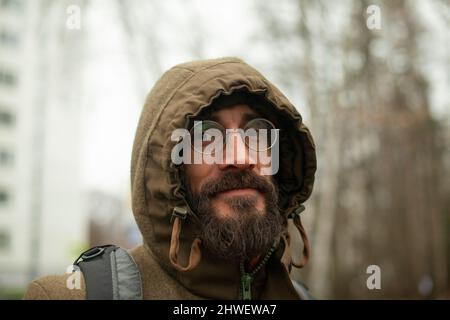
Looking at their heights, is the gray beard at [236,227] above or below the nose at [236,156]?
below

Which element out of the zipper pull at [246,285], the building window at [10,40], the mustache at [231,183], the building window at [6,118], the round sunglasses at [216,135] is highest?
the building window at [10,40]

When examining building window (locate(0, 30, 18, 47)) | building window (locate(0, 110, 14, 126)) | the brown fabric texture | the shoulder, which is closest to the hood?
the brown fabric texture

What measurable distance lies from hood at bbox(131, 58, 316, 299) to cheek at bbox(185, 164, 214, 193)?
0.08 meters

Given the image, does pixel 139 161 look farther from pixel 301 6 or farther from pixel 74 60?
pixel 301 6

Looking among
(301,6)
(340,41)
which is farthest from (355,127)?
(301,6)

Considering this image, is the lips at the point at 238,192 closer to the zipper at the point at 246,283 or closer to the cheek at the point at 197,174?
the cheek at the point at 197,174

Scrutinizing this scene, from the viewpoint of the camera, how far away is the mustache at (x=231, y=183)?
204cm

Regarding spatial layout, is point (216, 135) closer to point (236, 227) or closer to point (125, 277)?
point (236, 227)

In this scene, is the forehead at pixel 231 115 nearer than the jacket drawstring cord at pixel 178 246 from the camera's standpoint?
No

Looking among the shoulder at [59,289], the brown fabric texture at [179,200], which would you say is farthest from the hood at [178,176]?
the shoulder at [59,289]

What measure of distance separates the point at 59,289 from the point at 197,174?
666mm

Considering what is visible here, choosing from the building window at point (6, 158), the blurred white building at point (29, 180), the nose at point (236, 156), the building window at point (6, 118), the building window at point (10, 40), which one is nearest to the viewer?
the nose at point (236, 156)

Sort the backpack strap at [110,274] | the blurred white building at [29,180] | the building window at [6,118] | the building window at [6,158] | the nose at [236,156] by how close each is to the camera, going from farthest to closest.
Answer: the building window at [6,118], the building window at [6,158], the blurred white building at [29,180], the nose at [236,156], the backpack strap at [110,274]

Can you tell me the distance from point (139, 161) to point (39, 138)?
1394 inches
